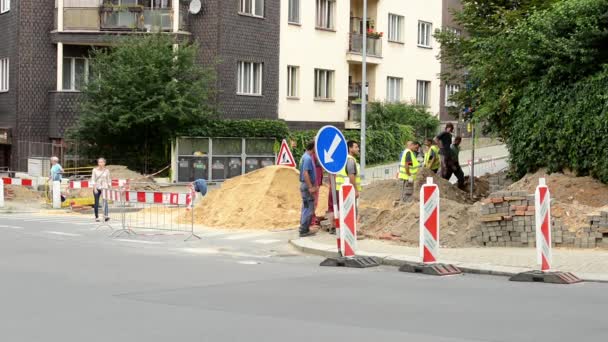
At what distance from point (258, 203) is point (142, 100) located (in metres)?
13.3

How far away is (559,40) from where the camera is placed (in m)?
19.0

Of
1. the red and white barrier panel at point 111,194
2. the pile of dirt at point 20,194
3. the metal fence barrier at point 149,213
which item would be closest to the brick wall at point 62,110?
the pile of dirt at point 20,194

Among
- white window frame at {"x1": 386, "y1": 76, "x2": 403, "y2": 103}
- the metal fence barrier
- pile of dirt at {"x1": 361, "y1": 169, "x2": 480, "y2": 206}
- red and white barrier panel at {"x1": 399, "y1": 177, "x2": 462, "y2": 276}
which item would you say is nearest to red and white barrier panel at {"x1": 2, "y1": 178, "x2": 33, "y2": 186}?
the metal fence barrier

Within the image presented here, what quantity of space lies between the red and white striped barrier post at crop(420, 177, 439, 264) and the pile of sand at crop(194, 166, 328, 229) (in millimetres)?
7555

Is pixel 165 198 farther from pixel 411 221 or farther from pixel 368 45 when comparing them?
pixel 368 45

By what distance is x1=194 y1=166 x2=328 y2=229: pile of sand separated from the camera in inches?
842

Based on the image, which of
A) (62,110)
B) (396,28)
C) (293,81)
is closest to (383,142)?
(293,81)

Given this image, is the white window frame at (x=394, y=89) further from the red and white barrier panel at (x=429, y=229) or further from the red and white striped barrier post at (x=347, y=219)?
the red and white barrier panel at (x=429, y=229)

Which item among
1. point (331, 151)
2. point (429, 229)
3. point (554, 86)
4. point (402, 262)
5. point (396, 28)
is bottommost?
point (402, 262)

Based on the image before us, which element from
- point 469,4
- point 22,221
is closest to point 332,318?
point 22,221

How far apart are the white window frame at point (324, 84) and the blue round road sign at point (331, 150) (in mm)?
28244

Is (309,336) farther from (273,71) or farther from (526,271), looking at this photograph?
(273,71)

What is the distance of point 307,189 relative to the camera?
61.3ft

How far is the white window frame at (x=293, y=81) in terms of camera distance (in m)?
41.8
